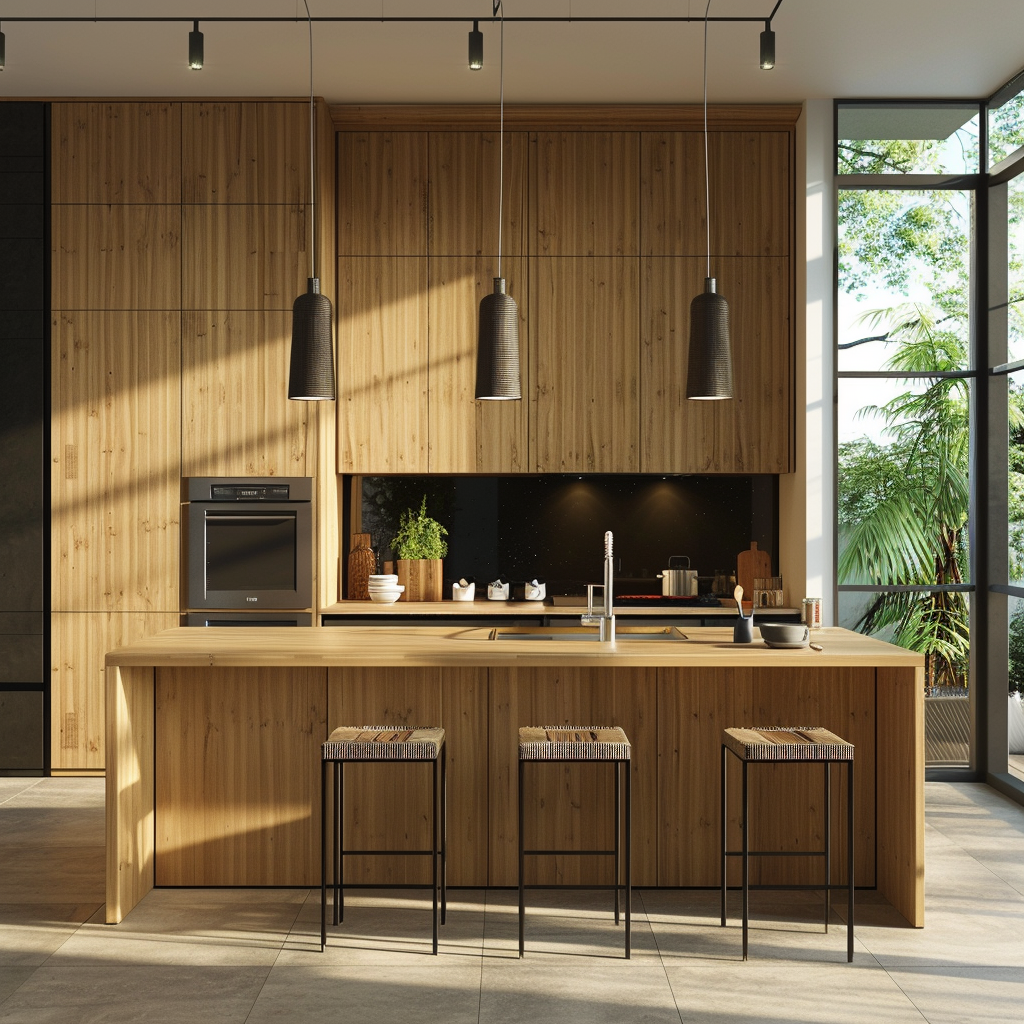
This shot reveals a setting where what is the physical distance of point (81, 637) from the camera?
5246 millimetres

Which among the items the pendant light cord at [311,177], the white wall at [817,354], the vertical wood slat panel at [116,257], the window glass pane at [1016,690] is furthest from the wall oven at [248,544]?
the window glass pane at [1016,690]

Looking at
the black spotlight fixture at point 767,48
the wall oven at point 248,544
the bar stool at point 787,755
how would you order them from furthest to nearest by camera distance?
the wall oven at point 248,544 → the black spotlight fixture at point 767,48 → the bar stool at point 787,755

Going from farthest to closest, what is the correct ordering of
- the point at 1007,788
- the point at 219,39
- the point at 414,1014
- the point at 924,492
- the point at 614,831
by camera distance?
the point at 924,492 → the point at 1007,788 → the point at 219,39 → the point at 614,831 → the point at 414,1014

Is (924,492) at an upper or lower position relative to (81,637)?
upper

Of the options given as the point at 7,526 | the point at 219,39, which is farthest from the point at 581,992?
the point at 219,39

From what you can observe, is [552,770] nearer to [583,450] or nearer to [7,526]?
[583,450]

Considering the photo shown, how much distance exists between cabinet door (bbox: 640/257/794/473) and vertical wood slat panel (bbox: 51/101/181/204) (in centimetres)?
256

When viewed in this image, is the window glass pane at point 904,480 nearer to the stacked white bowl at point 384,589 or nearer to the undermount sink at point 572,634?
the undermount sink at point 572,634

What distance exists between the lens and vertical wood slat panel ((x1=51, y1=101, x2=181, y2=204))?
525 cm

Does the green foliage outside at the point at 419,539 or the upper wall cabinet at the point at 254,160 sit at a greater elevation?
the upper wall cabinet at the point at 254,160

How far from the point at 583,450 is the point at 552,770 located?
2.28m

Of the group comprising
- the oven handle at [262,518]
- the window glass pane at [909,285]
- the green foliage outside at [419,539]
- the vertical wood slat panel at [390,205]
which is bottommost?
the green foliage outside at [419,539]

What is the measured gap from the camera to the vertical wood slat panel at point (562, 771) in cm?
368

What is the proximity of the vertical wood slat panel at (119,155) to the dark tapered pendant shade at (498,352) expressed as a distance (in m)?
2.64
